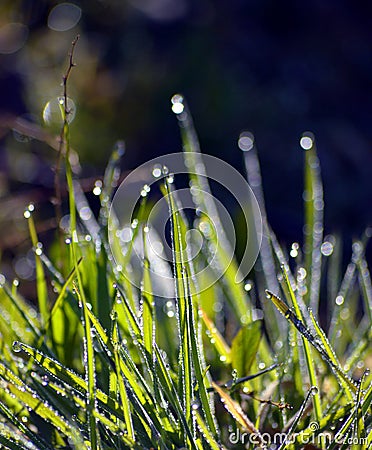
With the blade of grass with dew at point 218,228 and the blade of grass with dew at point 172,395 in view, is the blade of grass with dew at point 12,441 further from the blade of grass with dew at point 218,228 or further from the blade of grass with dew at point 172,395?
the blade of grass with dew at point 218,228

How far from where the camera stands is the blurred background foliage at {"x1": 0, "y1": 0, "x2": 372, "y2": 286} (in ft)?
8.65

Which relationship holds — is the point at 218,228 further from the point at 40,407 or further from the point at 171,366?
the point at 40,407

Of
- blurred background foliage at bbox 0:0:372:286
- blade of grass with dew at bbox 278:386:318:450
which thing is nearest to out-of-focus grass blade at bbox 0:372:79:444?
blade of grass with dew at bbox 278:386:318:450

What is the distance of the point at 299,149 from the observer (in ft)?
9.85

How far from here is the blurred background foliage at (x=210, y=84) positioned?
264 centimetres

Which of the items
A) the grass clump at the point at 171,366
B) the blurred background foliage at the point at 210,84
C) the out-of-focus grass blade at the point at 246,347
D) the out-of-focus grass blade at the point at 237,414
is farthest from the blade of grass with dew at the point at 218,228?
the blurred background foliage at the point at 210,84

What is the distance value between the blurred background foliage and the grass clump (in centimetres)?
126

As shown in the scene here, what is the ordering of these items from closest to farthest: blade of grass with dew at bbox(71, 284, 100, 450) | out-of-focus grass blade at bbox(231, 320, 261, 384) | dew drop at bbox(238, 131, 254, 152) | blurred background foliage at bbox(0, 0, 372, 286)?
1. blade of grass with dew at bbox(71, 284, 100, 450)
2. out-of-focus grass blade at bbox(231, 320, 261, 384)
3. dew drop at bbox(238, 131, 254, 152)
4. blurred background foliage at bbox(0, 0, 372, 286)

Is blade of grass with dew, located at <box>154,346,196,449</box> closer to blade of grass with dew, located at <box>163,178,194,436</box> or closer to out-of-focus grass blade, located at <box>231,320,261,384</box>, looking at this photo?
blade of grass with dew, located at <box>163,178,194,436</box>

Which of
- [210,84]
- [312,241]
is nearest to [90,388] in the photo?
[312,241]

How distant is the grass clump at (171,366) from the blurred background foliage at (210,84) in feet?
4.12

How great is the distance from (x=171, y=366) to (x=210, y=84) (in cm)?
237

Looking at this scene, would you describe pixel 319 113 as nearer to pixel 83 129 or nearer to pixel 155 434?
pixel 83 129

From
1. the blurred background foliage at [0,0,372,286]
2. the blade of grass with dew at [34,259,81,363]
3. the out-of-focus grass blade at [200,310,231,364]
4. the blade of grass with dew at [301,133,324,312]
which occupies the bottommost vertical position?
the out-of-focus grass blade at [200,310,231,364]
